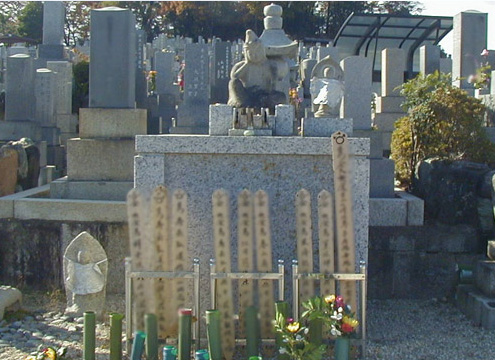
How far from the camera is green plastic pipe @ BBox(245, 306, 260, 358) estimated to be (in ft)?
12.3

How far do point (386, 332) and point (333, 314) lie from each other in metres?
1.17

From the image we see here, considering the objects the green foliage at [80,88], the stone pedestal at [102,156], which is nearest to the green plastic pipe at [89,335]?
the stone pedestal at [102,156]

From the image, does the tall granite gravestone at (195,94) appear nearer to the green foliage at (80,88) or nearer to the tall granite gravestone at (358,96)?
the tall granite gravestone at (358,96)

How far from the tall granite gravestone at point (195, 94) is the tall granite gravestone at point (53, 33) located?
7366 millimetres

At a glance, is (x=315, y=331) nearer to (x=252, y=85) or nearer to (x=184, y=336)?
→ (x=184, y=336)

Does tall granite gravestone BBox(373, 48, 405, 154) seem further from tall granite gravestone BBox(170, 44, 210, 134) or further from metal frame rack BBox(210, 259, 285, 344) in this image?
metal frame rack BBox(210, 259, 285, 344)

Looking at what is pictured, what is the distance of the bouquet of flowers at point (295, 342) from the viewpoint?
350 centimetres

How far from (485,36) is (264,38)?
3771mm

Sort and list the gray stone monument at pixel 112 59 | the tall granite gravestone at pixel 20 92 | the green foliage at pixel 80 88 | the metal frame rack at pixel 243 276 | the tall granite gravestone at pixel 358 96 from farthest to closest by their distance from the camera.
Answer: the green foliage at pixel 80 88 < the tall granite gravestone at pixel 20 92 < the tall granite gravestone at pixel 358 96 < the gray stone monument at pixel 112 59 < the metal frame rack at pixel 243 276

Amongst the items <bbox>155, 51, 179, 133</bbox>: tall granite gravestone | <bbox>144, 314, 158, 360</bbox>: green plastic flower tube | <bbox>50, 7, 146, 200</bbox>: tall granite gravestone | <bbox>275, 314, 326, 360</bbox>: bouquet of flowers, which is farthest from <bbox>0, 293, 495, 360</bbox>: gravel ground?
<bbox>155, 51, 179, 133</bbox>: tall granite gravestone

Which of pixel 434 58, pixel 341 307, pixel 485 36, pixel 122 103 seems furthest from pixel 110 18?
pixel 434 58

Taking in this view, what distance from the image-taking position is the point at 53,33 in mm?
17656

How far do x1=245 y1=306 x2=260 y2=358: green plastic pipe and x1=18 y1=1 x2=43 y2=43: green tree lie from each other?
3160 centimetres

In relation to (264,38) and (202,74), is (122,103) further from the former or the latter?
(264,38)
